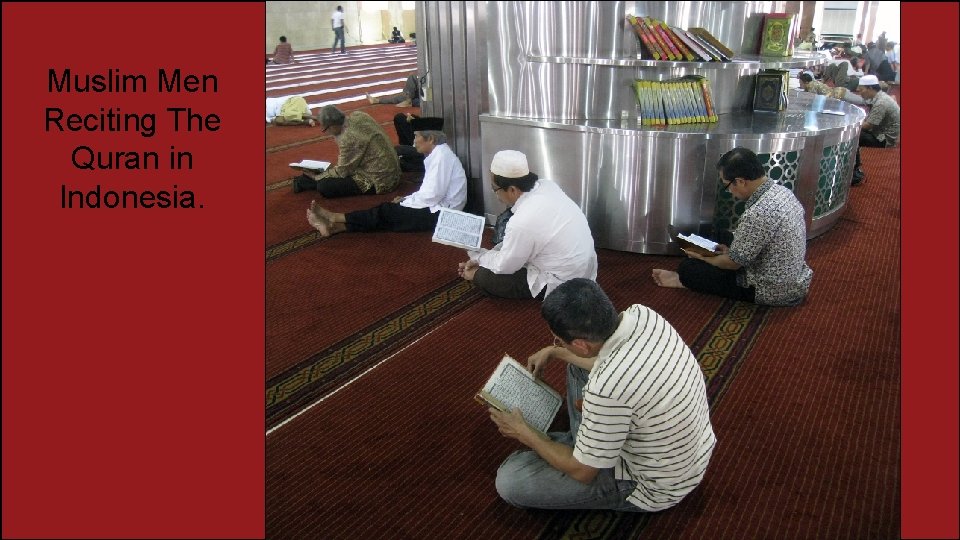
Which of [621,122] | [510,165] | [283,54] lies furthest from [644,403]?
[283,54]

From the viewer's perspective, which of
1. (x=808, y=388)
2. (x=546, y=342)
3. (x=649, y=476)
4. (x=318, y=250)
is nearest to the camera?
(x=649, y=476)

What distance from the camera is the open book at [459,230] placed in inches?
140

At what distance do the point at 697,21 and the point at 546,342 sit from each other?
242 cm

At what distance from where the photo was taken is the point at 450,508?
2.06 metres

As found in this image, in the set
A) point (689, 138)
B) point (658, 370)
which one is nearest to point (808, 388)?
point (658, 370)

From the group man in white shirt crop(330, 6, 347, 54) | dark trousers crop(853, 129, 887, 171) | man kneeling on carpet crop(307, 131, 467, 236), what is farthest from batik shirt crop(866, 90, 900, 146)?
man in white shirt crop(330, 6, 347, 54)

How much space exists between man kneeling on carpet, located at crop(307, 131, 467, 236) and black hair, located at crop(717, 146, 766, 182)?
6.07 ft

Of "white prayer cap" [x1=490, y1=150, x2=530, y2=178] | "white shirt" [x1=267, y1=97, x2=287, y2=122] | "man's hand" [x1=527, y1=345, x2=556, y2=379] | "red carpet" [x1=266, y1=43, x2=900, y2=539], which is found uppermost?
"white prayer cap" [x1=490, y1=150, x2=530, y2=178]

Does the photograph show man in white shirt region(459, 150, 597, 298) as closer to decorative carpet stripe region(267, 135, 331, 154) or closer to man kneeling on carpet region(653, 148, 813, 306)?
man kneeling on carpet region(653, 148, 813, 306)

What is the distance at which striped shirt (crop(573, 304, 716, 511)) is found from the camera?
5.28 ft

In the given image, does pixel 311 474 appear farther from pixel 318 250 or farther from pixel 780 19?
pixel 780 19

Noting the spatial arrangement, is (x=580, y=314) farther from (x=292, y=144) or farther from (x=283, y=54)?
(x=283, y=54)

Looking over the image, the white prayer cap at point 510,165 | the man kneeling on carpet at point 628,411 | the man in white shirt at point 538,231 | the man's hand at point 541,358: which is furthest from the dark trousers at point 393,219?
the man kneeling on carpet at point 628,411

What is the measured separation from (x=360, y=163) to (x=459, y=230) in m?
1.83
